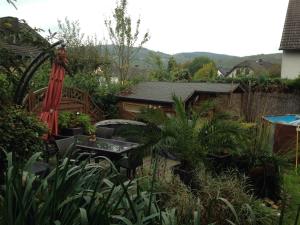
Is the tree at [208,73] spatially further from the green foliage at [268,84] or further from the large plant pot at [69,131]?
the large plant pot at [69,131]

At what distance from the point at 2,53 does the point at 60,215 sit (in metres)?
2.74

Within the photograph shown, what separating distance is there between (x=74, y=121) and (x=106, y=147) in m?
4.21

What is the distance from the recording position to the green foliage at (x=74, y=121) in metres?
10.2

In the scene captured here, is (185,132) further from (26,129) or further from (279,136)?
(279,136)

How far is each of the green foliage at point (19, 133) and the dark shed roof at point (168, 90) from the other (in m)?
7.94

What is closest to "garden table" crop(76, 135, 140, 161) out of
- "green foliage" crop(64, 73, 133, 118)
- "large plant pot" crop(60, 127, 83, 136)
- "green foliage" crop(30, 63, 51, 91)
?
"large plant pot" crop(60, 127, 83, 136)

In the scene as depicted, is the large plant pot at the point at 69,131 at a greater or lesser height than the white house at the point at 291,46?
lesser

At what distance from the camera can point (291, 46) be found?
2288 centimetres

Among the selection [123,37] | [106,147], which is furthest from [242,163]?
[123,37]

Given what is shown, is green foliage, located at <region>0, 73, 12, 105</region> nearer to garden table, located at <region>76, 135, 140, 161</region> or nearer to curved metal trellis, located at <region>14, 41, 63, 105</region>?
curved metal trellis, located at <region>14, 41, 63, 105</region>

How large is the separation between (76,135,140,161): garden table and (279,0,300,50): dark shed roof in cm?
1937

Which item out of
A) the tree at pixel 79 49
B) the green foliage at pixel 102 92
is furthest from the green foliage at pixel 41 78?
the tree at pixel 79 49

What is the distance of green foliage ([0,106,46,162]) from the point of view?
405 cm

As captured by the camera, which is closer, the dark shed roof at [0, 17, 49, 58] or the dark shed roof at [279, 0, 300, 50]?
the dark shed roof at [0, 17, 49, 58]
